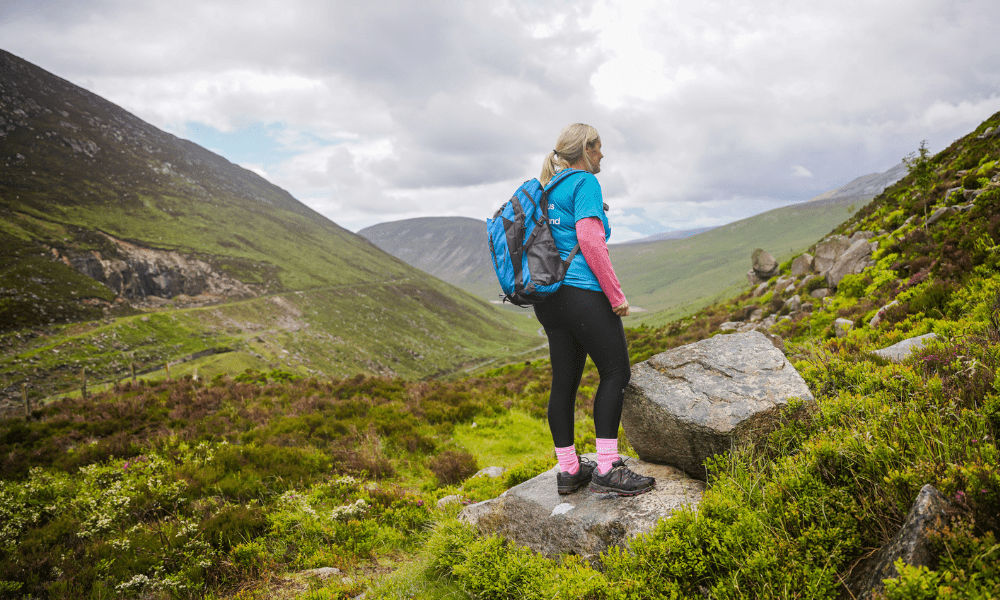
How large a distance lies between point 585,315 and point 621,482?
1.66 meters

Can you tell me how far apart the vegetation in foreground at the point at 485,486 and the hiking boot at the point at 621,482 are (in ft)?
1.86

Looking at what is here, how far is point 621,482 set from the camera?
157 inches

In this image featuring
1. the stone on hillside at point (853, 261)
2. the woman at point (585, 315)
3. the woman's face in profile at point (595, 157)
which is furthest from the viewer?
the stone on hillside at point (853, 261)

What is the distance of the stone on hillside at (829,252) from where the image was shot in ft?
58.0

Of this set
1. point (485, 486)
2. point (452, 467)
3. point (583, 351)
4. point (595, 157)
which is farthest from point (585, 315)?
point (452, 467)

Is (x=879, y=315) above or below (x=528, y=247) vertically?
below

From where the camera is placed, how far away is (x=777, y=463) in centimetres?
366

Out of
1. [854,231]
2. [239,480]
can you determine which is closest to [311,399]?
[239,480]

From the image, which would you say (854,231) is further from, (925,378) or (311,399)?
(311,399)

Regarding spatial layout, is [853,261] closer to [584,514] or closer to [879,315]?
[879,315]

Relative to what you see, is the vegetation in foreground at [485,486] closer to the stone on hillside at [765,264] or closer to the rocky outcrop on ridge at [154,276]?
the stone on hillside at [765,264]

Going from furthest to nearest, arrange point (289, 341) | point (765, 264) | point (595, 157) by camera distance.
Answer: point (289, 341) < point (765, 264) < point (595, 157)

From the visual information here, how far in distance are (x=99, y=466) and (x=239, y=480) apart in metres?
3.54

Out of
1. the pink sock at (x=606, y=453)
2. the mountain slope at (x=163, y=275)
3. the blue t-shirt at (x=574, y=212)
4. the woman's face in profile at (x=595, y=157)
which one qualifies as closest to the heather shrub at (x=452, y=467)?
the pink sock at (x=606, y=453)
